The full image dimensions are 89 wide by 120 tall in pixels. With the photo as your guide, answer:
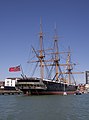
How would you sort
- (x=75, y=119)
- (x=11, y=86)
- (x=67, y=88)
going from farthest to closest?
(x=11, y=86) → (x=67, y=88) → (x=75, y=119)

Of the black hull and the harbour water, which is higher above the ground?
the black hull

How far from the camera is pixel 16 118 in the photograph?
3138 cm

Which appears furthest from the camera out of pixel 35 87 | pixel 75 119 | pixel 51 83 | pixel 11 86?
pixel 11 86

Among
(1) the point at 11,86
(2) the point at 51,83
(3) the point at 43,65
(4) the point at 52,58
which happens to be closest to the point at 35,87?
(2) the point at 51,83

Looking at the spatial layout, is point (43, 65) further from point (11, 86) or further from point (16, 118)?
point (16, 118)

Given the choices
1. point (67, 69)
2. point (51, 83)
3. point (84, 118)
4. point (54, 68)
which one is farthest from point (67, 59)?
point (84, 118)

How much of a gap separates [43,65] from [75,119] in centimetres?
8789

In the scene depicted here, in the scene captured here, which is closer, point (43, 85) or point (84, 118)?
point (84, 118)

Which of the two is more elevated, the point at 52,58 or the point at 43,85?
the point at 52,58

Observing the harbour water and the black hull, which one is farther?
the black hull

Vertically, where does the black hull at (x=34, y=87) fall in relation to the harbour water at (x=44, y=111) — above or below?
above

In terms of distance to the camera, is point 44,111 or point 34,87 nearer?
point 44,111

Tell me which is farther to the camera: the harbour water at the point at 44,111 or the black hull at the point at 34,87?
the black hull at the point at 34,87

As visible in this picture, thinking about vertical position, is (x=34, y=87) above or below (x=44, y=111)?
above
